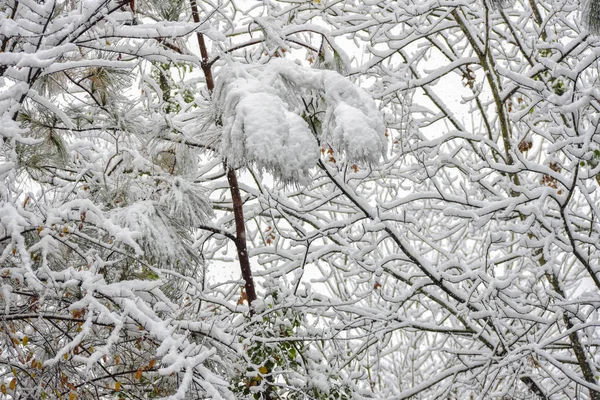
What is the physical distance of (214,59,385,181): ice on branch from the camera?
1.80 meters

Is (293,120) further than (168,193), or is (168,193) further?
(168,193)

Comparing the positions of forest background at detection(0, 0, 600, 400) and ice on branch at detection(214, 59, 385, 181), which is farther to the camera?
forest background at detection(0, 0, 600, 400)

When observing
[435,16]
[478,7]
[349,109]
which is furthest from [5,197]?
[478,7]

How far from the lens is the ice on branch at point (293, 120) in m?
1.80

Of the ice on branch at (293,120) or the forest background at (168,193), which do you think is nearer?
the ice on branch at (293,120)

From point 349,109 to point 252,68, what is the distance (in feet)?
1.97

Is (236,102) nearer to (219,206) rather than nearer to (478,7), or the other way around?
(219,206)

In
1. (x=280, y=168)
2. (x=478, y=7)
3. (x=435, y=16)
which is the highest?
(x=478, y=7)

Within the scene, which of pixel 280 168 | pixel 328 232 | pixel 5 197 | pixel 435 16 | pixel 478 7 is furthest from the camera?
pixel 478 7

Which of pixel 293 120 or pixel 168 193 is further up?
pixel 168 193

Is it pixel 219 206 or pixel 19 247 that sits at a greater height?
pixel 219 206

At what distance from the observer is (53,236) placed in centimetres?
231

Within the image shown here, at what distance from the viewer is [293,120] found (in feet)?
6.23

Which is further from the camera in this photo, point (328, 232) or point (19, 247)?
point (328, 232)
